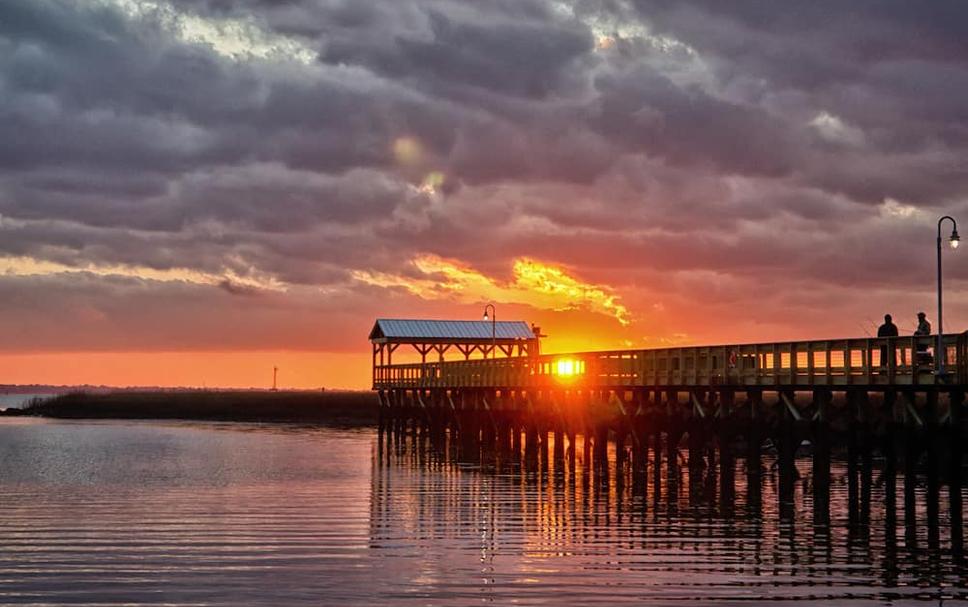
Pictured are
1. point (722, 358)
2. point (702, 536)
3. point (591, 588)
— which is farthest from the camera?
point (722, 358)

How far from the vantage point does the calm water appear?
1789 centimetres

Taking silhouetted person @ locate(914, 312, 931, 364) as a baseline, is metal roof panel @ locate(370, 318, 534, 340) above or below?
above

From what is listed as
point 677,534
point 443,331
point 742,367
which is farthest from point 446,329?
point 677,534

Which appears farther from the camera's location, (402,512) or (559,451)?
(559,451)

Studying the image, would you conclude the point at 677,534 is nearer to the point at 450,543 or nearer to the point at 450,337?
the point at 450,543

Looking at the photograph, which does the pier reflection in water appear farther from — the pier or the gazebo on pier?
the gazebo on pier

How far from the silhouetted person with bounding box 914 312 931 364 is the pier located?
0.14 ft

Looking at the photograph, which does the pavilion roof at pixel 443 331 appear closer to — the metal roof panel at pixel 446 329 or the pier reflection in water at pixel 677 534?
the metal roof panel at pixel 446 329

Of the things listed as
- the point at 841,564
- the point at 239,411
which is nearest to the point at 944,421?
the point at 841,564

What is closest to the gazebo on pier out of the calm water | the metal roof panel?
the metal roof panel

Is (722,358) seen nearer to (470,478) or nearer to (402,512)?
(470,478)

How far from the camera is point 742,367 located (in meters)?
36.5

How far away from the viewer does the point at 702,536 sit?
23.9m

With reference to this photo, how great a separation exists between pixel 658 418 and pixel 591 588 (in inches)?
973
